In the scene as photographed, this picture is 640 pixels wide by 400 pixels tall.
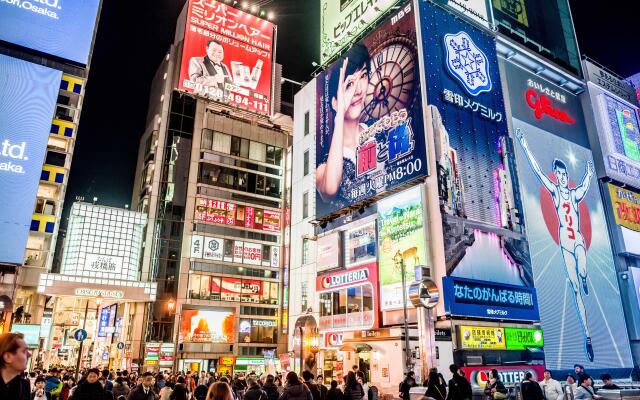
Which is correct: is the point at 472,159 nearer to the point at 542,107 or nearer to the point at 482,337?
the point at 482,337

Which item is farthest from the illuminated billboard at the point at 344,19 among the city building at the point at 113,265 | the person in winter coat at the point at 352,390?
the person in winter coat at the point at 352,390

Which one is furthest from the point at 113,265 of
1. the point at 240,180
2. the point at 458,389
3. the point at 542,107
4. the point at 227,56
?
the point at 542,107

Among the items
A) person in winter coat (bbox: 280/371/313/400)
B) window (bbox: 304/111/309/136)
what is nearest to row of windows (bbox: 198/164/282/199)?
window (bbox: 304/111/309/136)

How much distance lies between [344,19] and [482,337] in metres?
28.5

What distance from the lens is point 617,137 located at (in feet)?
143

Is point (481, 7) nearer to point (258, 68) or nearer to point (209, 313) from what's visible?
point (258, 68)

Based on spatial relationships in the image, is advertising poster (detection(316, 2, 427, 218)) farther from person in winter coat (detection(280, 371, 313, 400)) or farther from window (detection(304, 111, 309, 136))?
person in winter coat (detection(280, 371, 313, 400))

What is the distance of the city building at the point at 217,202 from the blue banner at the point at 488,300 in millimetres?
27471

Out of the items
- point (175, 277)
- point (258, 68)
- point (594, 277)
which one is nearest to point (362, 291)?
point (594, 277)

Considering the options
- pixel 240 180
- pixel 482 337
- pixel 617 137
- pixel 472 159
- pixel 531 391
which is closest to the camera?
pixel 531 391

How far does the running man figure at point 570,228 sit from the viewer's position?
34.3m

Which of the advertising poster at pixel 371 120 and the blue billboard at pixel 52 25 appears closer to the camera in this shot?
the advertising poster at pixel 371 120

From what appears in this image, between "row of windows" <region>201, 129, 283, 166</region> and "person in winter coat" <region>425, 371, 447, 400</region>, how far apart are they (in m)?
49.1

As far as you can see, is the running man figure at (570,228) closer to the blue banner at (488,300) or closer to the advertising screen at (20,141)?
the blue banner at (488,300)
